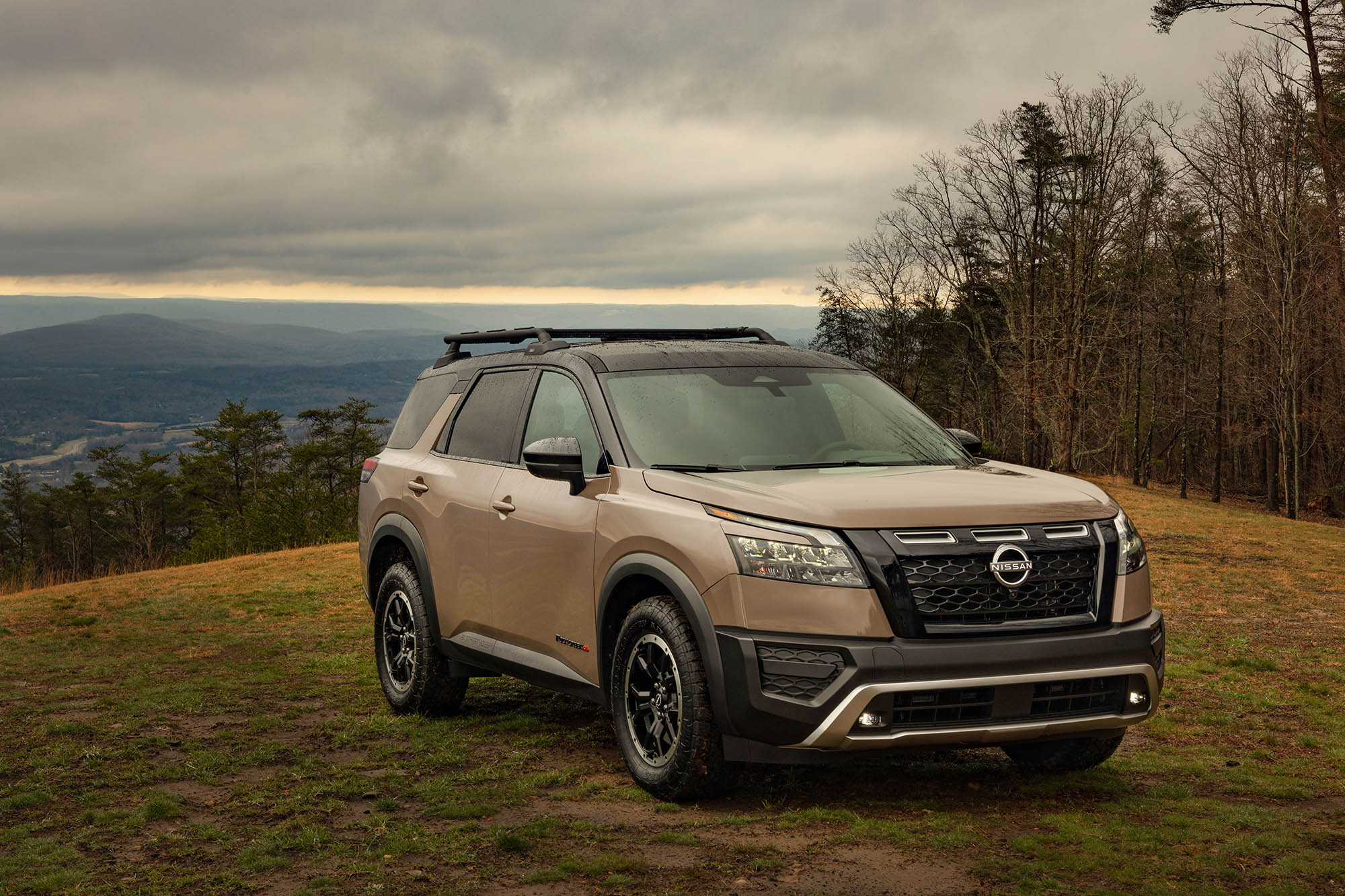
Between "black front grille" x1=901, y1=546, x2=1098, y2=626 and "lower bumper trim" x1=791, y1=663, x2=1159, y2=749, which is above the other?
"black front grille" x1=901, y1=546, x2=1098, y2=626

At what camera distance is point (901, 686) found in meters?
4.28

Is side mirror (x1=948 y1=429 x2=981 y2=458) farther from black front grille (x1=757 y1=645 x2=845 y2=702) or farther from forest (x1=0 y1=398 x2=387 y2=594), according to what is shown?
forest (x1=0 y1=398 x2=387 y2=594)

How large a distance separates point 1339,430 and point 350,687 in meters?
49.3

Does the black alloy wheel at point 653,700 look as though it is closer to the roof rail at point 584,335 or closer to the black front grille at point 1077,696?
the black front grille at point 1077,696

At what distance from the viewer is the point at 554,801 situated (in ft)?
16.8

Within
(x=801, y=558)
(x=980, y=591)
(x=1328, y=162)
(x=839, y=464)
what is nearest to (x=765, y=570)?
(x=801, y=558)

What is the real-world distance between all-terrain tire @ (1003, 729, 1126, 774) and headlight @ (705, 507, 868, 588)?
1780 mm

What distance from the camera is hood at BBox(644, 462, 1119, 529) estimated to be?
446cm

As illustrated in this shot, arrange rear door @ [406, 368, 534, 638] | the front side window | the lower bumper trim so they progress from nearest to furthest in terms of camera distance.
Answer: the lower bumper trim
the front side window
rear door @ [406, 368, 534, 638]

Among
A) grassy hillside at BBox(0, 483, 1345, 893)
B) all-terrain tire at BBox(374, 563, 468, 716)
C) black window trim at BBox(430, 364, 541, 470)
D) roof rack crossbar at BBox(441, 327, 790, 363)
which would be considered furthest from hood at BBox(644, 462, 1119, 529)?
all-terrain tire at BBox(374, 563, 468, 716)

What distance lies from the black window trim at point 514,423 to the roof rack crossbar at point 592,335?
163mm

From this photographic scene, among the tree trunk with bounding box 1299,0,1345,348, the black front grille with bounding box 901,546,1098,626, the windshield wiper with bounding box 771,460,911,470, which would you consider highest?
the tree trunk with bounding box 1299,0,1345,348

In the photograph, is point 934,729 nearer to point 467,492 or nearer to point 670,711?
point 670,711

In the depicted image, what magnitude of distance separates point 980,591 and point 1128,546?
88 centimetres
